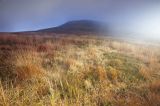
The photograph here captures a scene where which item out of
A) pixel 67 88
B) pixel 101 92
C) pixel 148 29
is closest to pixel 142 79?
pixel 101 92

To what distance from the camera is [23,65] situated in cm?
773

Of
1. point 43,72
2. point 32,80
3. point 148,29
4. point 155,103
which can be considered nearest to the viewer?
point 155,103

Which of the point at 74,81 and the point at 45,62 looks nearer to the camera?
the point at 74,81

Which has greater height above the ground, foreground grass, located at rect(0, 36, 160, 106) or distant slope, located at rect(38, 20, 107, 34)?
foreground grass, located at rect(0, 36, 160, 106)

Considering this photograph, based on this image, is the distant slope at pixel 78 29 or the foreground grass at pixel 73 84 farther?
the distant slope at pixel 78 29

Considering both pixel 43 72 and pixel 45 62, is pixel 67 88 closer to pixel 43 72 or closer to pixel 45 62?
pixel 43 72

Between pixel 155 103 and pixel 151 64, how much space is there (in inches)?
220

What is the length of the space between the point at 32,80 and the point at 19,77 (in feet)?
1.51

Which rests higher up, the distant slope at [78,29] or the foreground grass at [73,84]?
the foreground grass at [73,84]

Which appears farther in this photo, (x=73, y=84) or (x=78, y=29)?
(x=78, y=29)

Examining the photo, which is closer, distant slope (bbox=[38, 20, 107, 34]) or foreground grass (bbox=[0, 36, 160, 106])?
foreground grass (bbox=[0, 36, 160, 106])

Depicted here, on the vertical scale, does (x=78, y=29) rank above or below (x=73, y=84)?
below

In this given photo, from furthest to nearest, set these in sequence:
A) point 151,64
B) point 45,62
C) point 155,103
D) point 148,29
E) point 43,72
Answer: point 148,29 < point 151,64 < point 45,62 < point 43,72 < point 155,103

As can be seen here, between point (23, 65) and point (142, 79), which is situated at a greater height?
point (23, 65)
